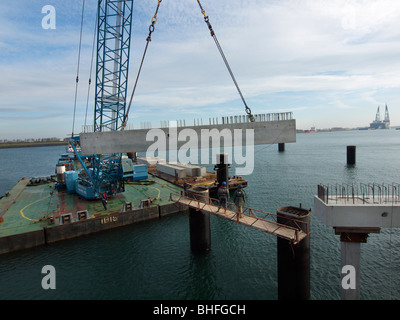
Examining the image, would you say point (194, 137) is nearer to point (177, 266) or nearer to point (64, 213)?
point (177, 266)

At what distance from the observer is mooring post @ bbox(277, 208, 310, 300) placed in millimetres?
11766

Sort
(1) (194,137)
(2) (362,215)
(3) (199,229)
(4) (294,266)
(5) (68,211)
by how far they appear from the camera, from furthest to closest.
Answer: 1. (5) (68,211)
2. (3) (199,229)
3. (1) (194,137)
4. (4) (294,266)
5. (2) (362,215)

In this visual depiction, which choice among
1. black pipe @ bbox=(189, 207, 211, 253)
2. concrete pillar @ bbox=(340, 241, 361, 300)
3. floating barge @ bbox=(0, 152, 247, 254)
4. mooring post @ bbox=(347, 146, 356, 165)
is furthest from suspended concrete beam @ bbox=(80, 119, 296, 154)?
mooring post @ bbox=(347, 146, 356, 165)

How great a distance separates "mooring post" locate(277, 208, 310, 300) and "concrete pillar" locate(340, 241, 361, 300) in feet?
6.59

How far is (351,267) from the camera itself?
12.3m

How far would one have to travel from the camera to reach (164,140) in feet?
59.9

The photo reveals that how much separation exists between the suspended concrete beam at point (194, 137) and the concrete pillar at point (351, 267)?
25.8 ft

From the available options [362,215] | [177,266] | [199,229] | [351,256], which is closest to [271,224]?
[351,256]

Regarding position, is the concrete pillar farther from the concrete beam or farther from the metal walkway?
the metal walkway

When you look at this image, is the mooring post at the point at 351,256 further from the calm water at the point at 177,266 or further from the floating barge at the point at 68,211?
the floating barge at the point at 68,211

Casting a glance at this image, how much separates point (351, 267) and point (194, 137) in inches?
477

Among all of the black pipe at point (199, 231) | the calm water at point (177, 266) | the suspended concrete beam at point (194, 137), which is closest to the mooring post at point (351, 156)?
the calm water at point (177, 266)
